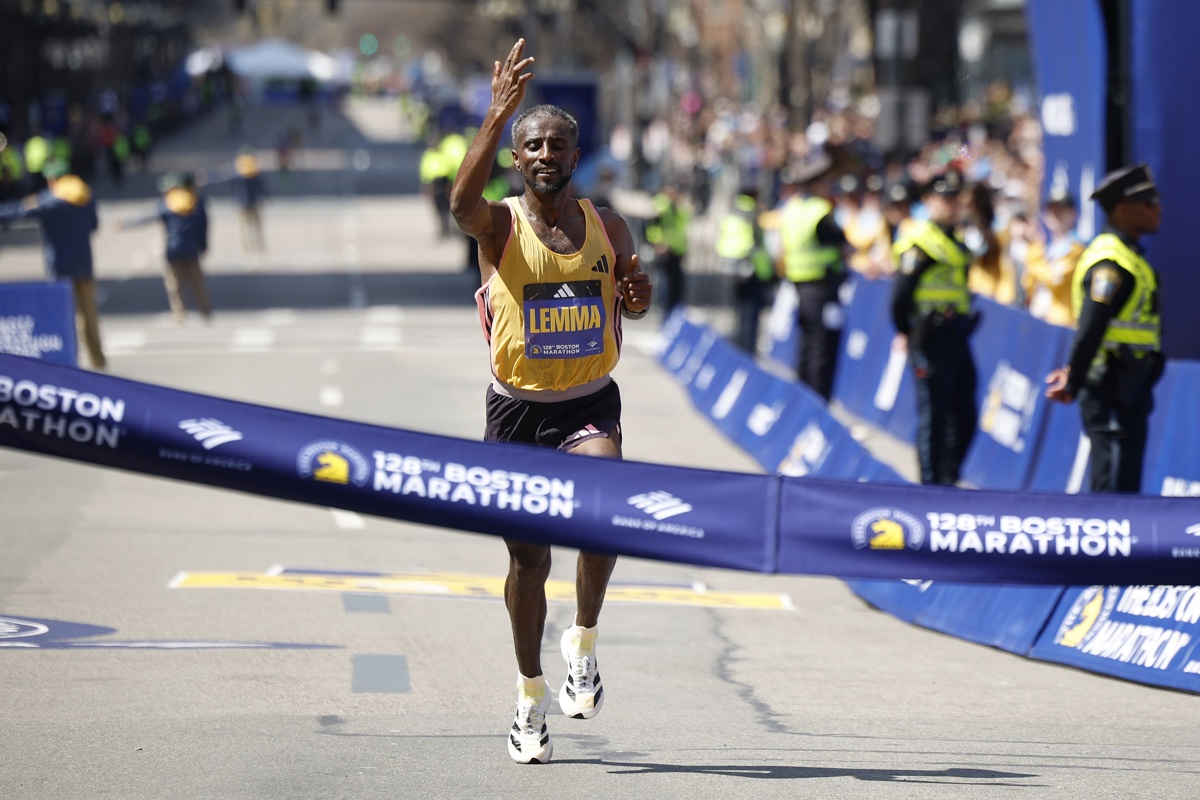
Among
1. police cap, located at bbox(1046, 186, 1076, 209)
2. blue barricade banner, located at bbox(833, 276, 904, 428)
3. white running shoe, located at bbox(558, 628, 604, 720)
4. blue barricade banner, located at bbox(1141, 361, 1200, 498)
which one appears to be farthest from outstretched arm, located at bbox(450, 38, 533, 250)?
blue barricade banner, located at bbox(833, 276, 904, 428)

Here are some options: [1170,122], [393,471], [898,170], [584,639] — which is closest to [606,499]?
[393,471]

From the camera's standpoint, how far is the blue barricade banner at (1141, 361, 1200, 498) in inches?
374

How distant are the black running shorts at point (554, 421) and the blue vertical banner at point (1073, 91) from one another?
8.44 meters

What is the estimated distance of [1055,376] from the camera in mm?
8898

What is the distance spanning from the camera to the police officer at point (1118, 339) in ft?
28.5

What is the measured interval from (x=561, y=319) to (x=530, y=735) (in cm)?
135

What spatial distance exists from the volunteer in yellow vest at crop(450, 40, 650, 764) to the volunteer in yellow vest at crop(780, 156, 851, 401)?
9.04m

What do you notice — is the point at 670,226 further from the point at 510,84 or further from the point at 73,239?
the point at 510,84

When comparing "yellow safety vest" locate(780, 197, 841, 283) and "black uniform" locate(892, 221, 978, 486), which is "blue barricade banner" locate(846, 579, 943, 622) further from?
"yellow safety vest" locate(780, 197, 841, 283)

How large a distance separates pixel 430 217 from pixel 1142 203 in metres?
40.2

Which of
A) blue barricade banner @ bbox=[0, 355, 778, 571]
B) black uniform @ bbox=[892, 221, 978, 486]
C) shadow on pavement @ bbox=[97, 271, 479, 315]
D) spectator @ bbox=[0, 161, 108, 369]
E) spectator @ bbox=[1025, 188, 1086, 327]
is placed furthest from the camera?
shadow on pavement @ bbox=[97, 271, 479, 315]

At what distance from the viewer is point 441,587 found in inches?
373

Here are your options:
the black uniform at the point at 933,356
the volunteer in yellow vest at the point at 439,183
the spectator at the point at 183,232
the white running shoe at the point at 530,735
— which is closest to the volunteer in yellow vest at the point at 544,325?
the white running shoe at the point at 530,735

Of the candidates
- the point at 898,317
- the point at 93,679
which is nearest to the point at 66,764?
the point at 93,679
